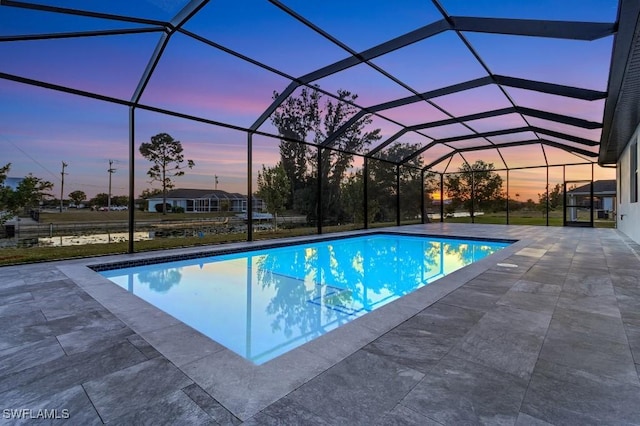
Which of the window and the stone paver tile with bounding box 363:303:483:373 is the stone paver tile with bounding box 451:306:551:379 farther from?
the window

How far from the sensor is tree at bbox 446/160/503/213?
17344mm

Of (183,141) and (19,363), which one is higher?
(183,141)

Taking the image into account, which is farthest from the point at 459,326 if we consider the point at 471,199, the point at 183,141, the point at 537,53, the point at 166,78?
the point at 471,199

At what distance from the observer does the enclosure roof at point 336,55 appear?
4.27m

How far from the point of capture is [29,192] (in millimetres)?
6371

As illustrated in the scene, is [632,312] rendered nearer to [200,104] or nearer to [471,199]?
[200,104]

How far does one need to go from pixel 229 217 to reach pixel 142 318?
14632 millimetres

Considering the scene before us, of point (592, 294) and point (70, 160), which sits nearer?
point (592, 294)

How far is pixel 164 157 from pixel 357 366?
12.3 m

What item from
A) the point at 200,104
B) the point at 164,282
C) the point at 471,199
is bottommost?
the point at 164,282

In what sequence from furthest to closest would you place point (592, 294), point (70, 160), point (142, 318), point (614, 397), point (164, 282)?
point (70, 160) < point (164, 282) < point (592, 294) < point (142, 318) < point (614, 397)

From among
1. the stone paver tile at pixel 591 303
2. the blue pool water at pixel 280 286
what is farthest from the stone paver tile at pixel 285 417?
the stone paver tile at pixel 591 303

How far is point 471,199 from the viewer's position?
17938 millimetres

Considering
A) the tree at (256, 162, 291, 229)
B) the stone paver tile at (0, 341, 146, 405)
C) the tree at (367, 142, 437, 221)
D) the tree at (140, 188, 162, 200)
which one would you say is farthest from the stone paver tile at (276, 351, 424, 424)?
the tree at (367, 142, 437, 221)
